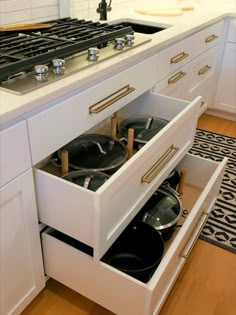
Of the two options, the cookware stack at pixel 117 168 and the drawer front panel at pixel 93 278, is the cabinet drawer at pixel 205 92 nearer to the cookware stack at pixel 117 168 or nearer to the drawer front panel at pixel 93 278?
the cookware stack at pixel 117 168

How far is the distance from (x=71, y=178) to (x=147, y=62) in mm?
596

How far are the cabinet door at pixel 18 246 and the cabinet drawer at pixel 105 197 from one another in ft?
0.17

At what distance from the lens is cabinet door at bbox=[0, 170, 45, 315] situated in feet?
3.04

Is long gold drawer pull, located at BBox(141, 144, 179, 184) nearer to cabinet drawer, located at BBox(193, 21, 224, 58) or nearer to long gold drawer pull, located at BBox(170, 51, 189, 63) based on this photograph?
long gold drawer pull, located at BBox(170, 51, 189, 63)

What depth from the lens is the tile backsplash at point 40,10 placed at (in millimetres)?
1438

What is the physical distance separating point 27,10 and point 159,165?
Result: 94 centimetres

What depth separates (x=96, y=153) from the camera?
140 centimetres

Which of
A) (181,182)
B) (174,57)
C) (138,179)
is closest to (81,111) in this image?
(138,179)

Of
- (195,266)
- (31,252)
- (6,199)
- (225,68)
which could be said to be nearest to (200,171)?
(195,266)

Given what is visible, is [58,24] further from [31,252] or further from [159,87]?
[31,252]

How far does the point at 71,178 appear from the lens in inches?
47.3

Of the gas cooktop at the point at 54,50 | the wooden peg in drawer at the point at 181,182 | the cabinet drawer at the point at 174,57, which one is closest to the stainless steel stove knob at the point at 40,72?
the gas cooktop at the point at 54,50

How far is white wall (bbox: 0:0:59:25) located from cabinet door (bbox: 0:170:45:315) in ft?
2.76

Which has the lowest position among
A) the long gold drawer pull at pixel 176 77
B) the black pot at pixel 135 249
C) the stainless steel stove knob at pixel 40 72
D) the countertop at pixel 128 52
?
the black pot at pixel 135 249
